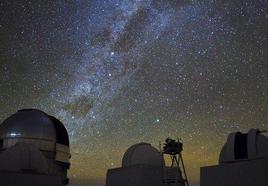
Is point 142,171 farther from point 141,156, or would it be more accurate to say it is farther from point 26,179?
point 26,179

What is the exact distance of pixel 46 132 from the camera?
1120 inches

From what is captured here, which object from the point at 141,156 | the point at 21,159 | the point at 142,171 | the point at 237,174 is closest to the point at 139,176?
the point at 142,171

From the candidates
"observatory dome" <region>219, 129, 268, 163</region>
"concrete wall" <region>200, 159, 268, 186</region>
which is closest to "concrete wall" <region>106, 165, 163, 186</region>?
"concrete wall" <region>200, 159, 268, 186</region>

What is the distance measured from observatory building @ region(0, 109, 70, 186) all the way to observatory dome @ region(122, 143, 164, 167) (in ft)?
16.4

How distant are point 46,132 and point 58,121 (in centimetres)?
340

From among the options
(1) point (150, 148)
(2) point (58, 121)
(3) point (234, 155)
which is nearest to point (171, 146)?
(3) point (234, 155)

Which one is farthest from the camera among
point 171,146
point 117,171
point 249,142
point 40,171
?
point 117,171

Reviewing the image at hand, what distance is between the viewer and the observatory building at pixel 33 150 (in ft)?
78.0

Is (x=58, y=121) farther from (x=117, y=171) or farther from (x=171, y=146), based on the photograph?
(x=171, y=146)

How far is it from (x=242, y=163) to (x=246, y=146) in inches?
49.5

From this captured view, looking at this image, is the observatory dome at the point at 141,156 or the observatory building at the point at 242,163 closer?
the observatory building at the point at 242,163

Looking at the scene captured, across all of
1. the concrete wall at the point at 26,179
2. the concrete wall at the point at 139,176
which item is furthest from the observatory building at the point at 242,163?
the concrete wall at the point at 26,179

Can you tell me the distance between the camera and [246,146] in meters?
21.0

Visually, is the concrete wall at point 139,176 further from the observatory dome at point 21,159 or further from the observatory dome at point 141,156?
the observatory dome at point 21,159
